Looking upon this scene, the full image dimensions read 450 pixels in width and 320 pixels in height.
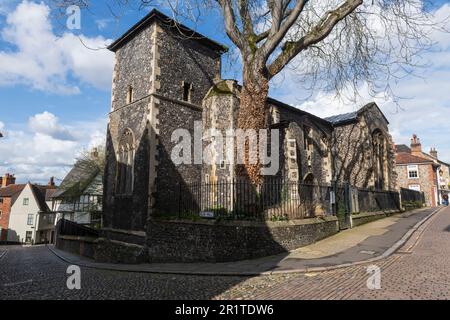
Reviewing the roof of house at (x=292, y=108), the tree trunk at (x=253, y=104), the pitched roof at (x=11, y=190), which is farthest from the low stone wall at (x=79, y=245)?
the pitched roof at (x=11, y=190)

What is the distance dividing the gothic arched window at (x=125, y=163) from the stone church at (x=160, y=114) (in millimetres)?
51

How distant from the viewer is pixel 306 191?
13.1 meters

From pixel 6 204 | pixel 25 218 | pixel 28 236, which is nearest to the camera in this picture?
pixel 28 236

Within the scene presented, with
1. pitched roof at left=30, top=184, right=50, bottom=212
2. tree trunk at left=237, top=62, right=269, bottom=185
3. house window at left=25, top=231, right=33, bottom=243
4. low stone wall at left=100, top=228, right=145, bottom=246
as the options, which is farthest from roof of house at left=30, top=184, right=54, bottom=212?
tree trunk at left=237, top=62, right=269, bottom=185

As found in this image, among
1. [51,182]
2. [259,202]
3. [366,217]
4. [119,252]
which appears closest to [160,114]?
[119,252]

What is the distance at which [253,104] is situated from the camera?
12.5 metres

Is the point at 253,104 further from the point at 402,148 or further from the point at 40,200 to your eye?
the point at 402,148

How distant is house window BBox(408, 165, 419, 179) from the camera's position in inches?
1633

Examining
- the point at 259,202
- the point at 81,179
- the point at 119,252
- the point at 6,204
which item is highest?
the point at 81,179

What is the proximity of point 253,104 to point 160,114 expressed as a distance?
5.10 m

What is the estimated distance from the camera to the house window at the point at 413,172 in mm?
41475

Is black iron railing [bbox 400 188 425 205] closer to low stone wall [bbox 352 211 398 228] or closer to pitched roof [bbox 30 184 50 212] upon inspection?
low stone wall [bbox 352 211 398 228]

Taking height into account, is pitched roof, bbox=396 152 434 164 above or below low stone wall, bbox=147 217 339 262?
above

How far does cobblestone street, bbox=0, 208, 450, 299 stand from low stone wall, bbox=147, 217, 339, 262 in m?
1.87
